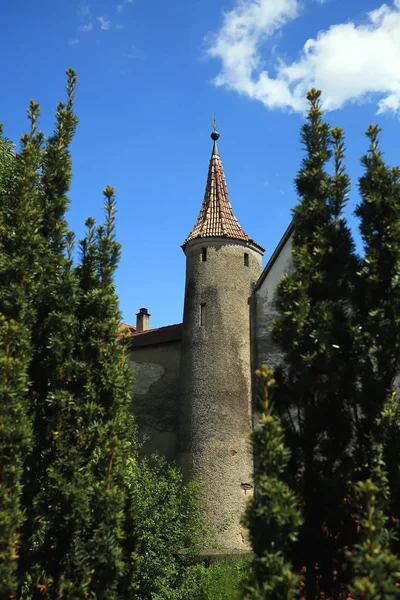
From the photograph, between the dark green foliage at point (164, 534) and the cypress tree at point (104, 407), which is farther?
the dark green foliage at point (164, 534)

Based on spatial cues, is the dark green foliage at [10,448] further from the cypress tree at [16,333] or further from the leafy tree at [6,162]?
the leafy tree at [6,162]

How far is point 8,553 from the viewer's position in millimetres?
6758

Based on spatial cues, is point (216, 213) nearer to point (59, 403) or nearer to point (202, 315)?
point (202, 315)

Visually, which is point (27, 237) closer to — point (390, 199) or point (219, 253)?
point (390, 199)

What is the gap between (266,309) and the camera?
1989 centimetres

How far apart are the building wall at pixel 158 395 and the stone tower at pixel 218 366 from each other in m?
0.96

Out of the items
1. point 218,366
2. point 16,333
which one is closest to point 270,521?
point 16,333

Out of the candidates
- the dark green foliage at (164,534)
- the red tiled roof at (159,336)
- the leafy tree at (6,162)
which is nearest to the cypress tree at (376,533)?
the dark green foliage at (164,534)

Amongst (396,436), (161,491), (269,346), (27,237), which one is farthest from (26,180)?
(269,346)

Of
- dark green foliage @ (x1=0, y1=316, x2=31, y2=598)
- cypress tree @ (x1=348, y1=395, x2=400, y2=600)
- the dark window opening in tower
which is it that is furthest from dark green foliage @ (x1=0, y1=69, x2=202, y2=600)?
the dark window opening in tower

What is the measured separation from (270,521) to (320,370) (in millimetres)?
1922

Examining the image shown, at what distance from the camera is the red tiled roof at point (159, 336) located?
21.6 m

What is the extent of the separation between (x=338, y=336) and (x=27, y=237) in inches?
179

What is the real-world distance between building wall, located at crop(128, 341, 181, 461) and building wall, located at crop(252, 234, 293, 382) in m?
3.05
